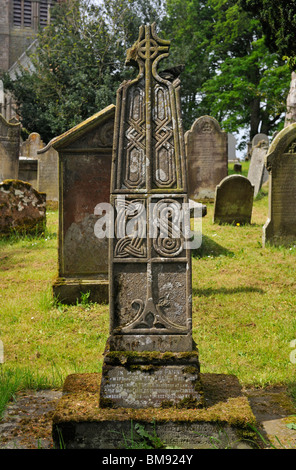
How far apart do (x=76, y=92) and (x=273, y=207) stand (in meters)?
14.3

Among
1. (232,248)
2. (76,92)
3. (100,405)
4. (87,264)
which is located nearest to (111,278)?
(100,405)

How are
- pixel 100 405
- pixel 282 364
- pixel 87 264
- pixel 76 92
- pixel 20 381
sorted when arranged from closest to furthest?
pixel 100 405, pixel 20 381, pixel 282 364, pixel 87 264, pixel 76 92

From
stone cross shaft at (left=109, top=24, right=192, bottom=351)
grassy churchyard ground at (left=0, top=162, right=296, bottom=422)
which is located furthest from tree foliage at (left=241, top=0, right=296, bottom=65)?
stone cross shaft at (left=109, top=24, right=192, bottom=351)

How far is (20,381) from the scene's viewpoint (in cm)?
377

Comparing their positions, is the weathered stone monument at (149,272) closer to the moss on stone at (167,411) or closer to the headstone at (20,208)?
the moss on stone at (167,411)

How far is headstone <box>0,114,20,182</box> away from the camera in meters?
13.2

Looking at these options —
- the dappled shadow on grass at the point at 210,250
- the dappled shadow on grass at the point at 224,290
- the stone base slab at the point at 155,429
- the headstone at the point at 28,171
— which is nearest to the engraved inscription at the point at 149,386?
the stone base slab at the point at 155,429

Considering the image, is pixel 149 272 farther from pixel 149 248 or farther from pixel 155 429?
pixel 155 429

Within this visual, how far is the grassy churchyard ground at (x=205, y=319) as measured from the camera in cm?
436

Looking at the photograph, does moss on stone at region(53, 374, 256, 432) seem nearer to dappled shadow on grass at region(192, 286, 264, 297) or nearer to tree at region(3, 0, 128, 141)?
dappled shadow on grass at region(192, 286, 264, 297)

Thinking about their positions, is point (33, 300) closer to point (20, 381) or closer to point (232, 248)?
point (20, 381)

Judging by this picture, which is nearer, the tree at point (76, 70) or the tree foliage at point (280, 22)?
the tree foliage at point (280, 22)

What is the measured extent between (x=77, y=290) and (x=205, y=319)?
1.64 m

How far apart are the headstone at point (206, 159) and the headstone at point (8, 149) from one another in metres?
4.59
